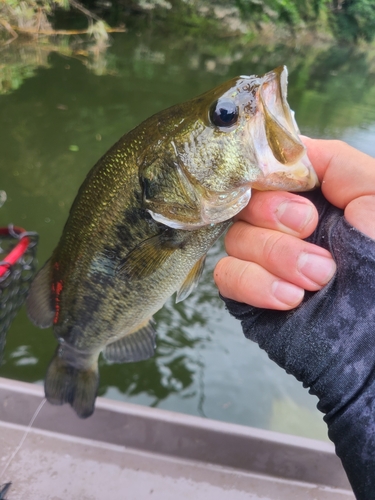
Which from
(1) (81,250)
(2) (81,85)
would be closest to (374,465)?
(1) (81,250)

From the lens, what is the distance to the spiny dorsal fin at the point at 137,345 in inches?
75.5

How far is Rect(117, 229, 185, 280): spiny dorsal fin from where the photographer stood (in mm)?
1343

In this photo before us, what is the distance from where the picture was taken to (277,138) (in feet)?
3.49

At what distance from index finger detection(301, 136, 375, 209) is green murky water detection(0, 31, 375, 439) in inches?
88.8

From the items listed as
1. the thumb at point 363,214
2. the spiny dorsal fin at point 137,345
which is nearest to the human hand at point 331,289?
the thumb at point 363,214

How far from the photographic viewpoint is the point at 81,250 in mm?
1542

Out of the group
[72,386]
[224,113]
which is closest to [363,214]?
[224,113]

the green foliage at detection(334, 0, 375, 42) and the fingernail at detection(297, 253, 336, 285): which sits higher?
the green foliage at detection(334, 0, 375, 42)

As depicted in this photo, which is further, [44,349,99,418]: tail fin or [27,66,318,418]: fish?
[44,349,99,418]: tail fin

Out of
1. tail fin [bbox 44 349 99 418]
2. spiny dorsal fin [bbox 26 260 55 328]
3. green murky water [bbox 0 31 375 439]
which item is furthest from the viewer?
green murky water [bbox 0 31 375 439]

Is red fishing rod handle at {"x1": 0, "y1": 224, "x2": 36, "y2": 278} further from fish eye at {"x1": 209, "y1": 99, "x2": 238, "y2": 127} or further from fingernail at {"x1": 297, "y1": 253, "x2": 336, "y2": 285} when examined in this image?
fingernail at {"x1": 297, "y1": 253, "x2": 336, "y2": 285}

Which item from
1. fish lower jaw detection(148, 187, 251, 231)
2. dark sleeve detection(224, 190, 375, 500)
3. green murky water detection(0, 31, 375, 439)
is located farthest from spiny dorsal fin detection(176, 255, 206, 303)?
green murky water detection(0, 31, 375, 439)

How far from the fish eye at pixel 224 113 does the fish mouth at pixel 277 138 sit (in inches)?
2.5

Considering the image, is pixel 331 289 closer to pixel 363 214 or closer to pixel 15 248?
pixel 363 214
